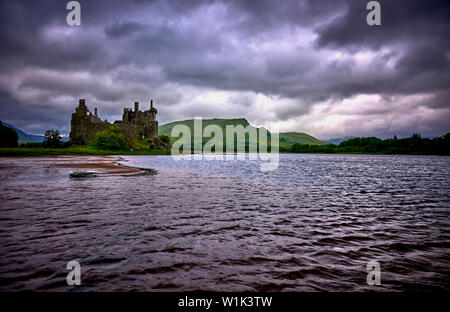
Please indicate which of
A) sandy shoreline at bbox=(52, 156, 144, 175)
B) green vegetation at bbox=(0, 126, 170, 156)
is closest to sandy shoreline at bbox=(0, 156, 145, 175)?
sandy shoreline at bbox=(52, 156, 144, 175)

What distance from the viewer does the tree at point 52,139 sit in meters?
99.7

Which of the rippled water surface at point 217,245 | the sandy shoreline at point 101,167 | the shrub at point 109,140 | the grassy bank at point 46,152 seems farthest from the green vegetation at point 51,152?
the rippled water surface at point 217,245

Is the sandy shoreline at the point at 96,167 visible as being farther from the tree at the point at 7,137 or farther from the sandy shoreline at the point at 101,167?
the tree at the point at 7,137

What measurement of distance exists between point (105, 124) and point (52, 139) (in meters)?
35.6

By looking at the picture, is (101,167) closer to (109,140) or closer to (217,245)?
(217,245)

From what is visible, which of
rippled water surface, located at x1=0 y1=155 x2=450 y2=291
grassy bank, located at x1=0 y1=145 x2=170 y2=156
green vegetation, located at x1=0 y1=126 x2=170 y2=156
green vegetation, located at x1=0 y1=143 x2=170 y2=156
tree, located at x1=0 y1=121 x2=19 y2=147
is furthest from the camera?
tree, located at x1=0 y1=121 x2=19 y2=147

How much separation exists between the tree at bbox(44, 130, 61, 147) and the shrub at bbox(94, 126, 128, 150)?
627 inches

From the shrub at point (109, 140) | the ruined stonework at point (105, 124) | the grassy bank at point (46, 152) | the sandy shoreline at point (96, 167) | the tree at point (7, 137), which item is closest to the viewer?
the sandy shoreline at point (96, 167)

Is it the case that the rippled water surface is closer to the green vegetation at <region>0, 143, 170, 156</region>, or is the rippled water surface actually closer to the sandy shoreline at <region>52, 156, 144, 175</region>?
the sandy shoreline at <region>52, 156, 144, 175</region>

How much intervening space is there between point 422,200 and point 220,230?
1871cm

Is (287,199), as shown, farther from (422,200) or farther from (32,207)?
(32,207)

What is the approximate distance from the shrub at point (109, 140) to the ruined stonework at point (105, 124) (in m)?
16.5

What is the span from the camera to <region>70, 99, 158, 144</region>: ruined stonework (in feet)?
422
